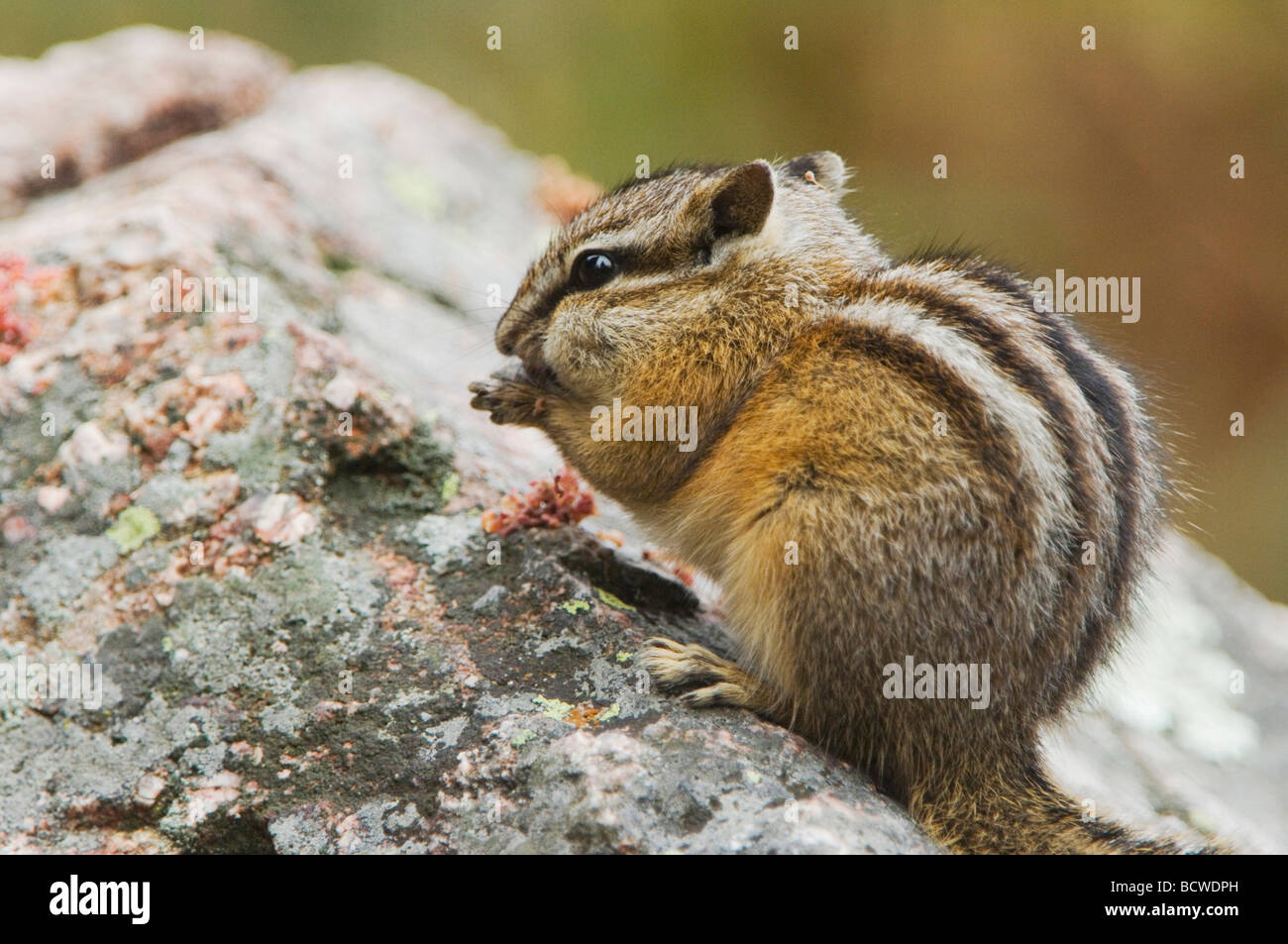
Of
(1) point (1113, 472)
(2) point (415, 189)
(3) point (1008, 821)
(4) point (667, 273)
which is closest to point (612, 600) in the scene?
(4) point (667, 273)

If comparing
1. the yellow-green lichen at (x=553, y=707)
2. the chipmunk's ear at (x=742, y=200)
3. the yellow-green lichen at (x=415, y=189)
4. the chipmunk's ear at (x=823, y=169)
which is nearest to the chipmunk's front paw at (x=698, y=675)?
the yellow-green lichen at (x=553, y=707)

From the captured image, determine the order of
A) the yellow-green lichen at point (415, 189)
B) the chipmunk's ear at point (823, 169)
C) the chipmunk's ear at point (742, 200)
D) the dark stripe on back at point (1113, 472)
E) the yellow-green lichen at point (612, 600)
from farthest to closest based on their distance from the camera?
the yellow-green lichen at point (415, 189) → the chipmunk's ear at point (823, 169) → the chipmunk's ear at point (742, 200) → the yellow-green lichen at point (612, 600) → the dark stripe on back at point (1113, 472)

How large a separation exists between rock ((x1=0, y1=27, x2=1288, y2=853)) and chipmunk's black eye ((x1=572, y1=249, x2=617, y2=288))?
0.70 meters

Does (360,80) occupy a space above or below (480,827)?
above

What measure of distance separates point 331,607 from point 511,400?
0.93 meters

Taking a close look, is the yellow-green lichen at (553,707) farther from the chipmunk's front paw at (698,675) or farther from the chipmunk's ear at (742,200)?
the chipmunk's ear at (742,200)

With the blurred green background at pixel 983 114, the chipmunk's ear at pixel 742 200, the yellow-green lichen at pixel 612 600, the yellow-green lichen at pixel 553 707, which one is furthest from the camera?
the blurred green background at pixel 983 114

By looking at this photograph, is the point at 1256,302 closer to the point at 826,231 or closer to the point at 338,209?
the point at 826,231

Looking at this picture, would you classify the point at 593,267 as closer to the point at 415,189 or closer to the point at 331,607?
the point at 331,607

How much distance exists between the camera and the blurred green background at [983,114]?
28.3ft

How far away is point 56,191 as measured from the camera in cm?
557
